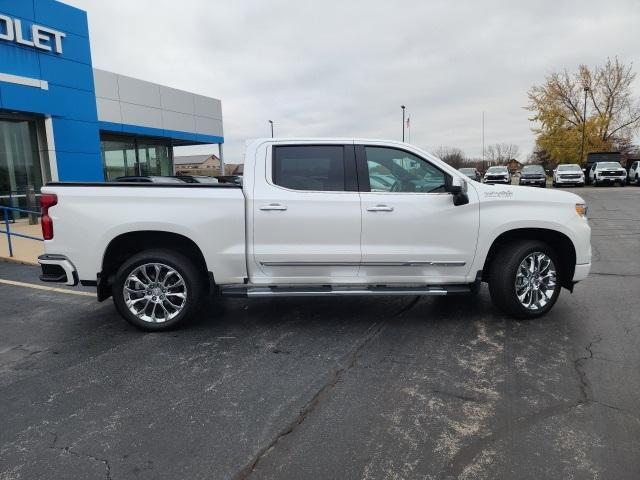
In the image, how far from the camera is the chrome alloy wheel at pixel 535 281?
5160 millimetres

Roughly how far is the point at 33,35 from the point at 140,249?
1246cm

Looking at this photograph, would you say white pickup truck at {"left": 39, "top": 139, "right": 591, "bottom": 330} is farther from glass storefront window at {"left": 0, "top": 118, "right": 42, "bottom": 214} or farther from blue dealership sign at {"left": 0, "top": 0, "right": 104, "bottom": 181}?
glass storefront window at {"left": 0, "top": 118, "right": 42, "bottom": 214}

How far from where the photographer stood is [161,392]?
3680 millimetres

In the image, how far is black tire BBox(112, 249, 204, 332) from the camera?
4.95 m

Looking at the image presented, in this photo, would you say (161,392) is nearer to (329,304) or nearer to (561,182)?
(329,304)

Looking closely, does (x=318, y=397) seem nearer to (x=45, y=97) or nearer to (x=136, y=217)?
(x=136, y=217)

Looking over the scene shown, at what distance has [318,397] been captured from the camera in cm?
354

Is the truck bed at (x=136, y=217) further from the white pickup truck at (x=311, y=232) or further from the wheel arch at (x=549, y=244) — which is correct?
the wheel arch at (x=549, y=244)

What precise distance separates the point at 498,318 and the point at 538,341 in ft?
2.41

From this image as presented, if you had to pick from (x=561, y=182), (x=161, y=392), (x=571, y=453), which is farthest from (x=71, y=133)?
(x=561, y=182)

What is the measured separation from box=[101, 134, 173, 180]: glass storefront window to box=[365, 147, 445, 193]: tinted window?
1905 centimetres

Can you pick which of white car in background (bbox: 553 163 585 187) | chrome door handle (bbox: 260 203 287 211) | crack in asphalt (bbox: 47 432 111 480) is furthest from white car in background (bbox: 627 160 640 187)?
crack in asphalt (bbox: 47 432 111 480)

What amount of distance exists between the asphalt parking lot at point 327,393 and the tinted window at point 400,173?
143 centimetres

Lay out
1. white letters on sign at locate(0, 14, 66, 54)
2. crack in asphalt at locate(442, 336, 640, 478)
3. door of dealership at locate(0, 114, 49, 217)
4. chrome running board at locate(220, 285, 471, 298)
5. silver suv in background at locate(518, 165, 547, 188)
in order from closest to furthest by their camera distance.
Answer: crack in asphalt at locate(442, 336, 640, 478) → chrome running board at locate(220, 285, 471, 298) → white letters on sign at locate(0, 14, 66, 54) → door of dealership at locate(0, 114, 49, 217) → silver suv in background at locate(518, 165, 547, 188)
